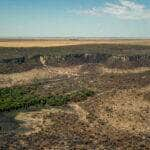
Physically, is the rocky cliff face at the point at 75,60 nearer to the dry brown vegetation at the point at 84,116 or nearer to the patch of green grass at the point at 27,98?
the dry brown vegetation at the point at 84,116

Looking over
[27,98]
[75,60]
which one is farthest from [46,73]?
[27,98]

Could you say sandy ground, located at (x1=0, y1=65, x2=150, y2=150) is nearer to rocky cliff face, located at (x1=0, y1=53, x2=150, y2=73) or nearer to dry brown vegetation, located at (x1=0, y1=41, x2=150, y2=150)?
dry brown vegetation, located at (x1=0, y1=41, x2=150, y2=150)

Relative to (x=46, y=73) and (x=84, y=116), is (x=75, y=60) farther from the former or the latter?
(x=84, y=116)

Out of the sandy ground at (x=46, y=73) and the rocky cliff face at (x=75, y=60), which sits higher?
the rocky cliff face at (x=75, y=60)

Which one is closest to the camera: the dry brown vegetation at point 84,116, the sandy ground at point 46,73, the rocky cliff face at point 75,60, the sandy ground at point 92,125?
the sandy ground at point 92,125

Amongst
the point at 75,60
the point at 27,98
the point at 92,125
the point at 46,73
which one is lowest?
the point at 92,125

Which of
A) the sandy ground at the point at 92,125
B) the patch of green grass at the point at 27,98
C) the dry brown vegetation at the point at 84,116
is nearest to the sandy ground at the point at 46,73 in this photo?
the dry brown vegetation at the point at 84,116

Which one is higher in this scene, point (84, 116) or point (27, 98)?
point (27, 98)

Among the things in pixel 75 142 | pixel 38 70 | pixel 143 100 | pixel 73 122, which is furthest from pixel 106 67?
pixel 75 142

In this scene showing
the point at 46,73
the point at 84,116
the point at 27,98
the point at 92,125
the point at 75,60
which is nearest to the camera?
the point at 92,125
